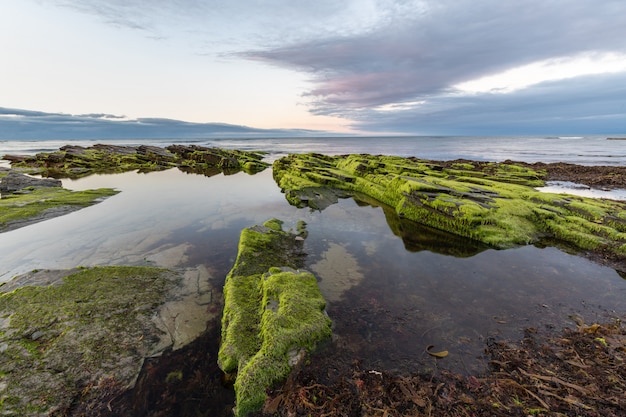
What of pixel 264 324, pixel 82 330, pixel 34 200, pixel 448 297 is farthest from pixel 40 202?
pixel 448 297

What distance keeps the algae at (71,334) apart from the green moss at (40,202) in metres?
12.0

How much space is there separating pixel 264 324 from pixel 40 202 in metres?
25.3

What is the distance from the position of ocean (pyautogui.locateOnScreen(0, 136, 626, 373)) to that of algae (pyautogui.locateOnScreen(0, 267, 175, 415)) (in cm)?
221

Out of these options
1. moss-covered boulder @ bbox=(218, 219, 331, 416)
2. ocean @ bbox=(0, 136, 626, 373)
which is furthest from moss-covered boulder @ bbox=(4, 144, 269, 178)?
moss-covered boulder @ bbox=(218, 219, 331, 416)

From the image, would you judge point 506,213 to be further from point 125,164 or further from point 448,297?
point 125,164

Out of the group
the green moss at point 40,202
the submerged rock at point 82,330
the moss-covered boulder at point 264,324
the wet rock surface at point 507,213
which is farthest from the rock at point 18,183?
the moss-covered boulder at point 264,324

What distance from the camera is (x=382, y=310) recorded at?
9.52 m

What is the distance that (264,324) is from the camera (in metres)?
8.04

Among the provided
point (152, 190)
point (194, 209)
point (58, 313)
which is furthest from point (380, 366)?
point (152, 190)

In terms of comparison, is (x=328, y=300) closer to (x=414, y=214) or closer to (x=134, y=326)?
(x=134, y=326)

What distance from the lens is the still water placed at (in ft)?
27.5

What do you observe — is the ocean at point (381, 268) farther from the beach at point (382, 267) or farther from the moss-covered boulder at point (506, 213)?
the moss-covered boulder at point (506, 213)

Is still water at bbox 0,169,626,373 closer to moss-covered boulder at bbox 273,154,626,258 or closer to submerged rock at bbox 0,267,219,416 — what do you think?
moss-covered boulder at bbox 273,154,626,258

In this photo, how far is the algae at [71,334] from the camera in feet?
20.4
